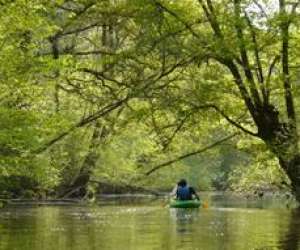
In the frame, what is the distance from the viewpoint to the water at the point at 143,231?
17.0 m

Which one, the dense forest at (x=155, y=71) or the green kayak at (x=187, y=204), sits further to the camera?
the green kayak at (x=187, y=204)

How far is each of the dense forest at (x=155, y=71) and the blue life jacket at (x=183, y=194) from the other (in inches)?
320

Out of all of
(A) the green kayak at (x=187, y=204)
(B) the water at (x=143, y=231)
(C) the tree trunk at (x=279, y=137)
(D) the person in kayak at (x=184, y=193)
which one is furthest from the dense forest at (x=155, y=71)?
(D) the person in kayak at (x=184, y=193)

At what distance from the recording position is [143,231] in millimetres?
20938

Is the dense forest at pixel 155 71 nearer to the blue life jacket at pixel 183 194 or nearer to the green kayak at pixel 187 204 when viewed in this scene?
the green kayak at pixel 187 204

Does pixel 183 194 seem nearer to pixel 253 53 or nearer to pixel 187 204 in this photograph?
pixel 187 204

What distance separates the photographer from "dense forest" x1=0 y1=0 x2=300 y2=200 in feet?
65.5

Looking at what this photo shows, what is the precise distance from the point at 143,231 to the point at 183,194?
15.4 meters

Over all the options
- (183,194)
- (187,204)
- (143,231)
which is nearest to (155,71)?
(143,231)

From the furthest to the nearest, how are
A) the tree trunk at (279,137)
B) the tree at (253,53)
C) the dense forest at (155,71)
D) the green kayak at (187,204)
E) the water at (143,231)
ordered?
1. the green kayak at (187,204)
2. the tree trunk at (279,137)
3. the tree at (253,53)
4. the dense forest at (155,71)
5. the water at (143,231)

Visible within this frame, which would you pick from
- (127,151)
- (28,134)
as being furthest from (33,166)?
(127,151)

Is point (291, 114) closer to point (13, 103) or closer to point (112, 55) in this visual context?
point (112, 55)

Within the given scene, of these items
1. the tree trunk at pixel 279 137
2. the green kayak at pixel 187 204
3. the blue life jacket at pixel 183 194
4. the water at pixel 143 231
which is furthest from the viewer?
the blue life jacket at pixel 183 194

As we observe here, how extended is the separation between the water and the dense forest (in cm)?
194
